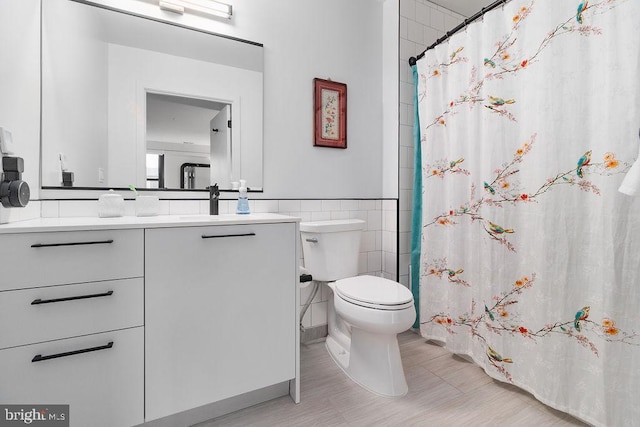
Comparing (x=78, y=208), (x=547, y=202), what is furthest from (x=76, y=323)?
(x=547, y=202)

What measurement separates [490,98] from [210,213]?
5.24ft

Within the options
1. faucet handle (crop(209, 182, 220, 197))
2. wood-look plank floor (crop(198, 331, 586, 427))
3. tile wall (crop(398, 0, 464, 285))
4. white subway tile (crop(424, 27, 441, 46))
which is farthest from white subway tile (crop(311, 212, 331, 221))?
white subway tile (crop(424, 27, 441, 46))

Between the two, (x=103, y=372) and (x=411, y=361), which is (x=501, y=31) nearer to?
(x=411, y=361)

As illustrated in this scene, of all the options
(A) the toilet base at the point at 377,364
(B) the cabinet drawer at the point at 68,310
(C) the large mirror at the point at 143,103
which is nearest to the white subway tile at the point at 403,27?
(C) the large mirror at the point at 143,103

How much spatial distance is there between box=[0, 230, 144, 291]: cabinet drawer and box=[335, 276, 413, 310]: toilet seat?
0.94 metres

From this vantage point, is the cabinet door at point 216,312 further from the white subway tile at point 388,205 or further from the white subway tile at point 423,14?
the white subway tile at point 423,14

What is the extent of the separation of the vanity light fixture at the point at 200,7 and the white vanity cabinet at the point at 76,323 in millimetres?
1264

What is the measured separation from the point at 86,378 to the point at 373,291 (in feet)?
3.97

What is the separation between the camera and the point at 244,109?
5.73 ft

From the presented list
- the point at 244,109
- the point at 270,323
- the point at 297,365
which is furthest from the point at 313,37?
the point at 297,365

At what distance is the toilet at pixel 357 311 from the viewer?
4.58ft

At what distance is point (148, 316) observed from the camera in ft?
3.64

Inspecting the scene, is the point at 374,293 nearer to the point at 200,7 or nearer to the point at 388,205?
the point at 388,205

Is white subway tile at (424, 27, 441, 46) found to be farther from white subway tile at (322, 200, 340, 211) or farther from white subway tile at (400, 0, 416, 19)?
white subway tile at (322, 200, 340, 211)
